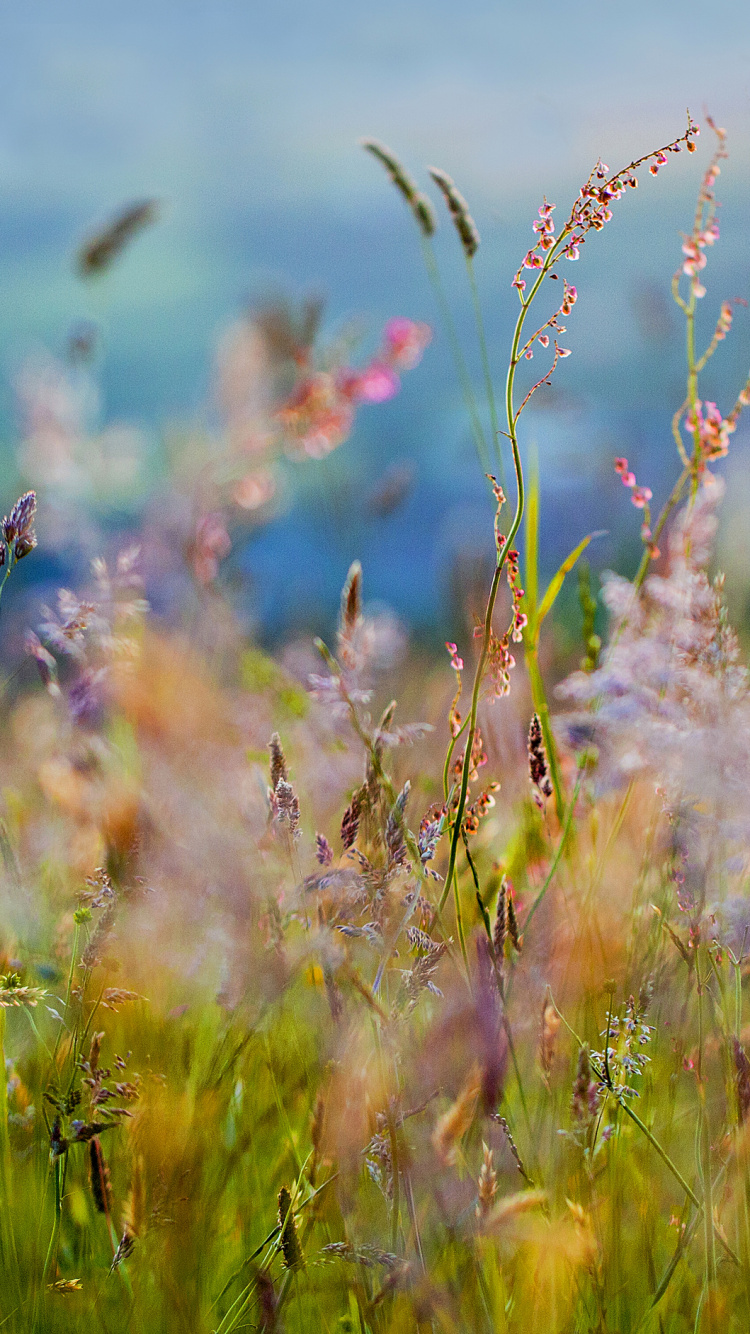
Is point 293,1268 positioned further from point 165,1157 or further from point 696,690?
point 696,690

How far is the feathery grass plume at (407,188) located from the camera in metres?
1.02

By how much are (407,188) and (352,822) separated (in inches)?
29.8

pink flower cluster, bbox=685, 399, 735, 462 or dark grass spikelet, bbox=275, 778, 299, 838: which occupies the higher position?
pink flower cluster, bbox=685, 399, 735, 462

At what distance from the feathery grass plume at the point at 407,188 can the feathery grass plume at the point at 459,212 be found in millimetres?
140

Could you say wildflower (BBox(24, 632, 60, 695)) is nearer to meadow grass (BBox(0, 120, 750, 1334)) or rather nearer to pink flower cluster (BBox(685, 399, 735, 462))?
meadow grass (BBox(0, 120, 750, 1334))

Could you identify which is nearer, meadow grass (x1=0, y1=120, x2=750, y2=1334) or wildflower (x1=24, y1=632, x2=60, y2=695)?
meadow grass (x1=0, y1=120, x2=750, y2=1334)

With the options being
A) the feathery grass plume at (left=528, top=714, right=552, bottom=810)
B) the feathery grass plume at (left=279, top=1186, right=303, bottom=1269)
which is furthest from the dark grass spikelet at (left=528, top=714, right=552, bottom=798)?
the feathery grass plume at (left=279, top=1186, right=303, bottom=1269)

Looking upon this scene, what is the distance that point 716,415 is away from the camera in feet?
2.61

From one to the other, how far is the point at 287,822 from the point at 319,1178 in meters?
0.35

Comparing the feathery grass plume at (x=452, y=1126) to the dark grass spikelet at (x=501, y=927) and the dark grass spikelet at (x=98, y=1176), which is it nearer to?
the dark grass spikelet at (x=501, y=927)

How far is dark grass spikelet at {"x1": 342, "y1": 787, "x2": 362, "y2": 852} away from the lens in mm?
643

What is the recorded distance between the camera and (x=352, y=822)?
0.66 metres

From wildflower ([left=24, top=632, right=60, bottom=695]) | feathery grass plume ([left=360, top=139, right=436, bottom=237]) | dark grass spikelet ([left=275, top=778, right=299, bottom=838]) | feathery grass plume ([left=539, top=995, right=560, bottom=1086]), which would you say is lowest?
feathery grass plume ([left=539, top=995, right=560, bottom=1086])

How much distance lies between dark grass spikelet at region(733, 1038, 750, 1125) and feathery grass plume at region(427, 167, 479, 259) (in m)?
Answer: 0.74
